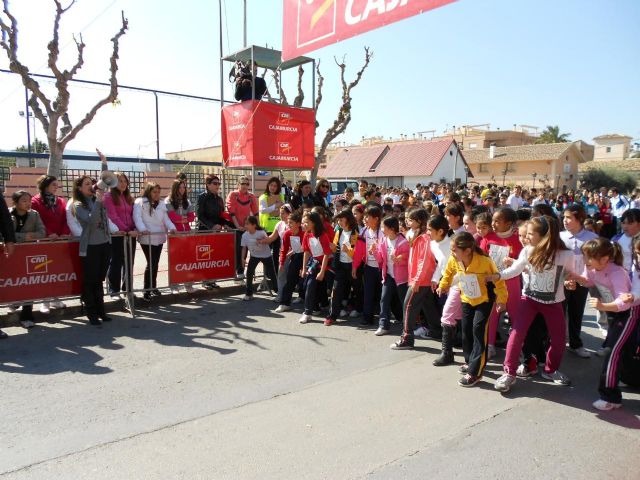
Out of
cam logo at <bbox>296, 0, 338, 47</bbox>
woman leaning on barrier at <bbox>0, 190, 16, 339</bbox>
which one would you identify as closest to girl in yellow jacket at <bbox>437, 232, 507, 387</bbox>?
cam logo at <bbox>296, 0, 338, 47</bbox>

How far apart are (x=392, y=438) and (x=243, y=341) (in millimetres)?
2559

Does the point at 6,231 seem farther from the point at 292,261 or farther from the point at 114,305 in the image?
the point at 292,261

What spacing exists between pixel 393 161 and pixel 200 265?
45.7m

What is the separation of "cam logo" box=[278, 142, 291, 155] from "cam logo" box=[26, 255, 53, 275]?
14.7ft

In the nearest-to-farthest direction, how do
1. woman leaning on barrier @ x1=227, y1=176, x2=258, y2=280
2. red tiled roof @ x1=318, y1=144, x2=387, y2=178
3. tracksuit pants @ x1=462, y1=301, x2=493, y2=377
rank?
tracksuit pants @ x1=462, y1=301, x2=493, y2=377 → woman leaning on barrier @ x1=227, y1=176, x2=258, y2=280 → red tiled roof @ x1=318, y1=144, x2=387, y2=178

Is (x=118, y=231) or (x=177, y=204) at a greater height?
(x=177, y=204)

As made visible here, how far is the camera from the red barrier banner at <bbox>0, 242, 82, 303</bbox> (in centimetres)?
566

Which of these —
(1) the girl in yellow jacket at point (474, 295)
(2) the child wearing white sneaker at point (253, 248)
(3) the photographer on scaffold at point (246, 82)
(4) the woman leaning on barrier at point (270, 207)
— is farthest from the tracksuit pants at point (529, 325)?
(3) the photographer on scaffold at point (246, 82)

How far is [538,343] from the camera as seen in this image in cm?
448

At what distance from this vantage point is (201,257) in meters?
7.34

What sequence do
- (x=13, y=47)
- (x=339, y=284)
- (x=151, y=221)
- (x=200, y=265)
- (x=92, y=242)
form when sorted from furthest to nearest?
1. (x=13, y=47)
2. (x=200, y=265)
3. (x=151, y=221)
4. (x=339, y=284)
5. (x=92, y=242)

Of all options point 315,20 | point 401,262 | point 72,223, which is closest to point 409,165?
point 401,262

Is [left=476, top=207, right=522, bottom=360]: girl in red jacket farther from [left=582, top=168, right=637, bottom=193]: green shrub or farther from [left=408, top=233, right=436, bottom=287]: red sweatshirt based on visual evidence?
[left=582, top=168, right=637, bottom=193]: green shrub

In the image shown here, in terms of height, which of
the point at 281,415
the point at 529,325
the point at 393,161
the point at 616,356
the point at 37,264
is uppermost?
the point at 393,161
